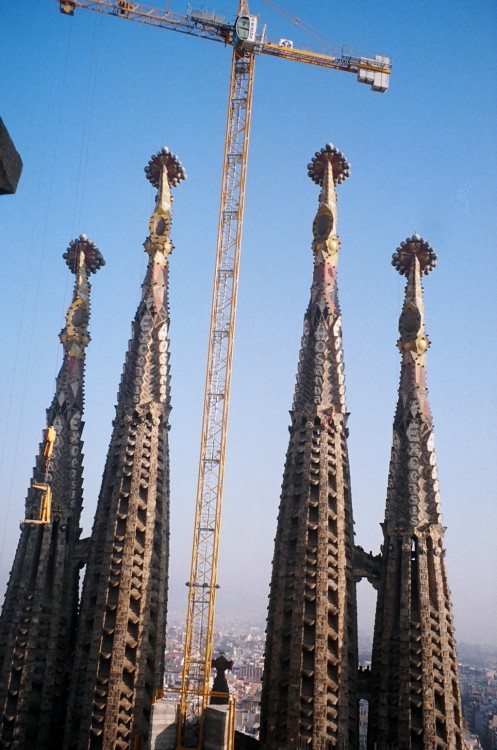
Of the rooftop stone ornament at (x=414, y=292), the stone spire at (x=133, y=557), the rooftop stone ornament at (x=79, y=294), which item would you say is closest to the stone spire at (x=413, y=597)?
the rooftop stone ornament at (x=414, y=292)

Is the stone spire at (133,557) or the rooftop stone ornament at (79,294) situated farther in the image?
the rooftop stone ornament at (79,294)

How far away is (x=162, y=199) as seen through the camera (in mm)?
39125

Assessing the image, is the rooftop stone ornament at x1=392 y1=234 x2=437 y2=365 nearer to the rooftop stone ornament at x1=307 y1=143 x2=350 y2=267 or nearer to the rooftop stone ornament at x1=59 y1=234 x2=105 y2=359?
the rooftop stone ornament at x1=307 y1=143 x2=350 y2=267

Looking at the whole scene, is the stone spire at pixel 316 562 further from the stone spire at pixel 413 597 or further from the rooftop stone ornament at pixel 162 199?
the rooftop stone ornament at pixel 162 199

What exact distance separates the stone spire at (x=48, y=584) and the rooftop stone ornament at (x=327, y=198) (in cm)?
1138

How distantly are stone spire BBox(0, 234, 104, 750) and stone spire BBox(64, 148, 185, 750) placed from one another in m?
1.28

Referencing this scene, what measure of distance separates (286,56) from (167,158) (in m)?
9.54

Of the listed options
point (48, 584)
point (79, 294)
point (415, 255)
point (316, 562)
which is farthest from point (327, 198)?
point (48, 584)

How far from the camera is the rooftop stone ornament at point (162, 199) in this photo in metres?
38.5

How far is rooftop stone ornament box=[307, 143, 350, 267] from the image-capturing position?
37375 mm

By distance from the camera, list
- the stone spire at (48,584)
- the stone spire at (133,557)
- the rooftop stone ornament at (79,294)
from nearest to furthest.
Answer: the stone spire at (133,557)
the stone spire at (48,584)
the rooftop stone ornament at (79,294)

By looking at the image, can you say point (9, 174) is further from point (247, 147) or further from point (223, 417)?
point (247, 147)

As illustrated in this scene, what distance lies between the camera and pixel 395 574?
32.5 meters

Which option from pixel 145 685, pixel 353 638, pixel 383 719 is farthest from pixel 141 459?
pixel 383 719
